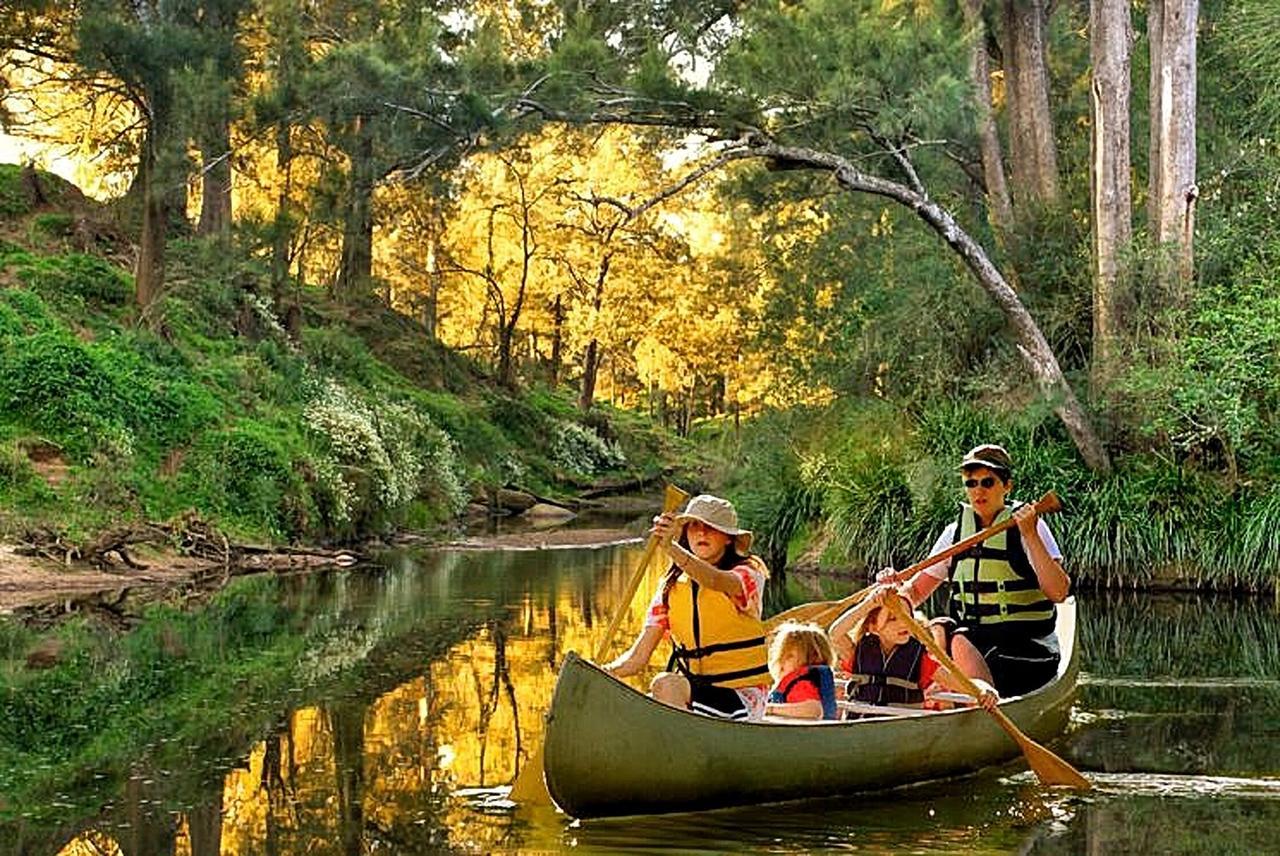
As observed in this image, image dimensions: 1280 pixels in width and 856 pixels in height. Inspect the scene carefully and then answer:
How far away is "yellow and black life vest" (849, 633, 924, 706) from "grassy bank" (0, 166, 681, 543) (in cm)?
1196

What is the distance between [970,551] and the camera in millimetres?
9906

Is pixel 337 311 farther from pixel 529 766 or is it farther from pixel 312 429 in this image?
pixel 529 766

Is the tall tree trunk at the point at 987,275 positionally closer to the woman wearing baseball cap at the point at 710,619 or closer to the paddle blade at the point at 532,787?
the woman wearing baseball cap at the point at 710,619

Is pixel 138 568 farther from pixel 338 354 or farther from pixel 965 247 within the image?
pixel 338 354

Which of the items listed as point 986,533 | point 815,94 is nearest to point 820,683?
point 986,533

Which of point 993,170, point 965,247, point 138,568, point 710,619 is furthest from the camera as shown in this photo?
point 993,170

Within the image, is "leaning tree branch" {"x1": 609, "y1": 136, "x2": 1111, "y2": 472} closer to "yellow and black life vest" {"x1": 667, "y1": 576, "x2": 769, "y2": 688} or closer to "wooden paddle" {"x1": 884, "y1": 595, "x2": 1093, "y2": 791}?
"wooden paddle" {"x1": 884, "y1": 595, "x2": 1093, "y2": 791}

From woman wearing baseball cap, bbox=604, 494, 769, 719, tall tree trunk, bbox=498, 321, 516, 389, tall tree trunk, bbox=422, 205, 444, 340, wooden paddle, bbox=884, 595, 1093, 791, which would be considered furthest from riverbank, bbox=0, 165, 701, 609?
wooden paddle, bbox=884, 595, 1093, 791

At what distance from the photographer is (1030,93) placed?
71.9 ft

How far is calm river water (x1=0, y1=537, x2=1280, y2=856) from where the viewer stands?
7.64 metres

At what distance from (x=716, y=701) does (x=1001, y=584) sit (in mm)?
2240

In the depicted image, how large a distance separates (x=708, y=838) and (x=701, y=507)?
1574 mm

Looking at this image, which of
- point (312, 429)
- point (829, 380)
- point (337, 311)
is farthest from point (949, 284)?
point (337, 311)

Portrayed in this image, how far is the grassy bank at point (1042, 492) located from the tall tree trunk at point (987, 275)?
1.00 feet
